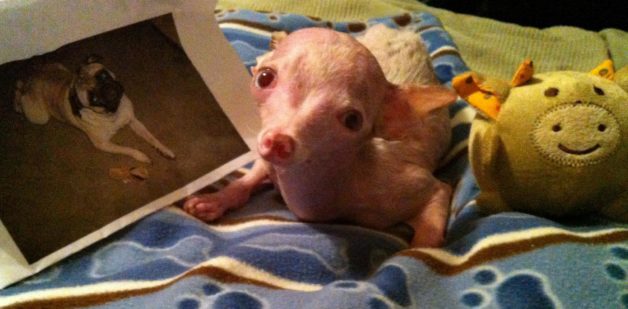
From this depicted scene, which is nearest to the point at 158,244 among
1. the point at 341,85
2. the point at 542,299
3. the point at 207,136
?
the point at 207,136

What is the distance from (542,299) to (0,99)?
663 mm

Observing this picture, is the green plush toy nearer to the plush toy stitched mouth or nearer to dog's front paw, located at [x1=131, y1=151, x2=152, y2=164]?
the plush toy stitched mouth

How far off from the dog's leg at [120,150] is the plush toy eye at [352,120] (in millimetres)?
300

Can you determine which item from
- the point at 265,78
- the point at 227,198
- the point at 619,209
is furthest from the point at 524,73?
the point at 227,198

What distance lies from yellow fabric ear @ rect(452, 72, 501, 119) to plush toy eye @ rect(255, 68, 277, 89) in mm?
248

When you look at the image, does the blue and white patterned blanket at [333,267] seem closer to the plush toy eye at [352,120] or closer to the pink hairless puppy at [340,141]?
the pink hairless puppy at [340,141]

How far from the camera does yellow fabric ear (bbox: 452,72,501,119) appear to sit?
2.39 feet

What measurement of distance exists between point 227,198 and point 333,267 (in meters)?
0.23

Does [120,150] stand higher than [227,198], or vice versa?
[120,150]

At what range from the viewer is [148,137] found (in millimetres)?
792

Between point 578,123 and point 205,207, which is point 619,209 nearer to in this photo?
point 578,123

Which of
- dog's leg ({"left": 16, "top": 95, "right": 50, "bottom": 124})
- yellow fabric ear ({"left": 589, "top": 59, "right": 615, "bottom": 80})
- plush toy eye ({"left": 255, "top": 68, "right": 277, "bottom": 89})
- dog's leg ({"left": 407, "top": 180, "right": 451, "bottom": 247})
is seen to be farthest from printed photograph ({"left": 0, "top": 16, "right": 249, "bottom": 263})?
yellow fabric ear ({"left": 589, "top": 59, "right": 615, "bottom": 80})

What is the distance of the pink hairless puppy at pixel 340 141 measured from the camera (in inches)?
25.1

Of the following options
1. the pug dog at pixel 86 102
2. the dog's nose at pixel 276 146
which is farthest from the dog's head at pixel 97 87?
the dog's nose at pixel 276 146
